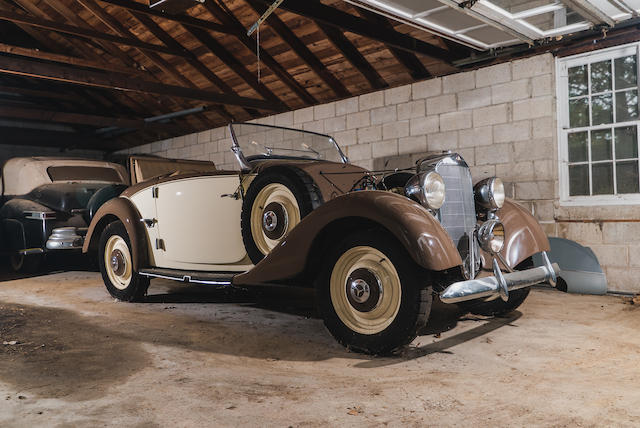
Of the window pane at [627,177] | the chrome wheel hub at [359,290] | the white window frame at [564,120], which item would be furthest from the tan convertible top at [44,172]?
the window pane at [627,177]

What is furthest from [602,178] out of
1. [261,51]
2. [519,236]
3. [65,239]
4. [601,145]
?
[65,239]

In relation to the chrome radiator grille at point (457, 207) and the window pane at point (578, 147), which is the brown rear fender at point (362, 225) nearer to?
the chrome radiator grille at point (457, 207)

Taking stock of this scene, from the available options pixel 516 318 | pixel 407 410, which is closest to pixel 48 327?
pixel 407 410

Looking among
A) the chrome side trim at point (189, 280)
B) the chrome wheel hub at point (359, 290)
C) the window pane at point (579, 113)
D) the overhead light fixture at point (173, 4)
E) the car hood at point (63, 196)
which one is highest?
the overhead light fixture at point (173, 4)

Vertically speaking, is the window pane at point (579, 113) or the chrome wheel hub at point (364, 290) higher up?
the window pane at point (579, 113)

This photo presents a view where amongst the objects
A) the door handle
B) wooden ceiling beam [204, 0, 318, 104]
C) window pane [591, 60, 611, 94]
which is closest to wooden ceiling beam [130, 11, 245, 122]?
wooden ceiling beam [204, 0, 318, 104]

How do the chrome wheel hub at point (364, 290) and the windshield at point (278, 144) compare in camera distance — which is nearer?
the chrome wheel hub at point (364, 290)

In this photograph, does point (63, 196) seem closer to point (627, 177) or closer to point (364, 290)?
point (364, 290)

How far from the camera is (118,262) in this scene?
4.59m

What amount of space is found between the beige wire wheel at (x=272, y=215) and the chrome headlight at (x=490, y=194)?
4.17 feet

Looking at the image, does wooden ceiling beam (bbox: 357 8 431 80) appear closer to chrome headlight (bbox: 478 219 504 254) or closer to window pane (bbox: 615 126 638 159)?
window pane (bbox: 615 126 638 159)

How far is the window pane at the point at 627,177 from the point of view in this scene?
5086mm

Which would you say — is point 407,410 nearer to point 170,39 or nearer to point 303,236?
point 303,236

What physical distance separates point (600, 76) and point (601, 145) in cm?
76
